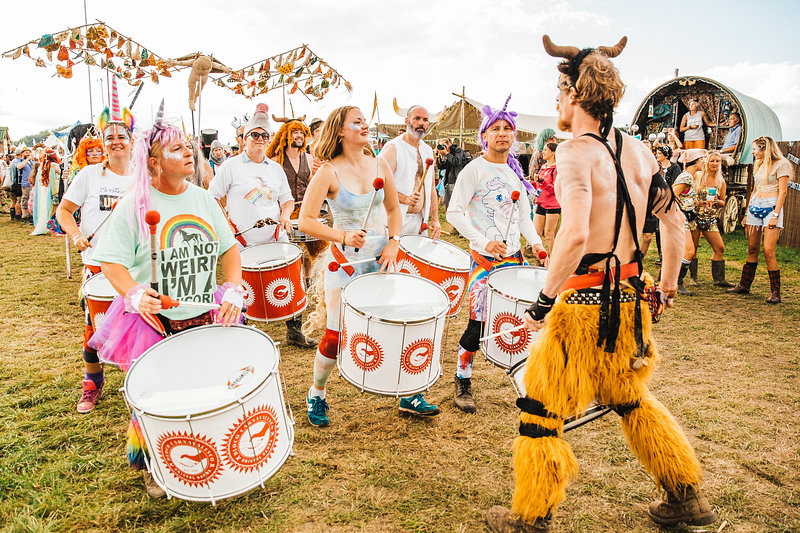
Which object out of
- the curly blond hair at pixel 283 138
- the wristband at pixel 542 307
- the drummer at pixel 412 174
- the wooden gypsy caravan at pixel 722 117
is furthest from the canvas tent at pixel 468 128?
the wristband at pixel 542 307

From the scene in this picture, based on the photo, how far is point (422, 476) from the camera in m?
2.86

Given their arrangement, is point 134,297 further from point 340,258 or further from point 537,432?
point 537,432

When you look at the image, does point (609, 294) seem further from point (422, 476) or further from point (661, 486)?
point (422, 476)

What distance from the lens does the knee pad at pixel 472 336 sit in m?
3.51

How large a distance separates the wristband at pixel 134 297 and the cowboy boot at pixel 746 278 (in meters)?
7.63

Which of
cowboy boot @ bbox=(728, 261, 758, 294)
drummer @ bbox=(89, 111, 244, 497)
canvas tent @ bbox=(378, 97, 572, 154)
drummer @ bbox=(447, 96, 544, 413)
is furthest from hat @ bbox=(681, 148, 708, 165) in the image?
canvas tent @ bbox=(378, 97, 572, 154)

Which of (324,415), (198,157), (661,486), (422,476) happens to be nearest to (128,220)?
(198,157)

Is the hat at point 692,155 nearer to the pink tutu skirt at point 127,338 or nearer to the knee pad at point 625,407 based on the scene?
the knee pad at point 625,407

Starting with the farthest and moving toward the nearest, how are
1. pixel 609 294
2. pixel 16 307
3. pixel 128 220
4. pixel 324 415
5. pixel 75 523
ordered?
1. pixel 16 307
2. pixel 324 415
3. pixel 75 523
4. pixel 128 220
5. pixel 609 294

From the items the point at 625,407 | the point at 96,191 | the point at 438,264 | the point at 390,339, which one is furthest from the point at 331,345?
the point at 96,191

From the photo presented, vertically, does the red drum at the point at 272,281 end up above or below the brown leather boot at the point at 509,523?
above

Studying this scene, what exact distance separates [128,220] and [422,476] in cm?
Answer: 215

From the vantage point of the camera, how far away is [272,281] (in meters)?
4.15

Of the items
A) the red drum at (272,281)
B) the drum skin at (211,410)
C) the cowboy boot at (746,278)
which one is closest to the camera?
the drum skin at (211,410)
